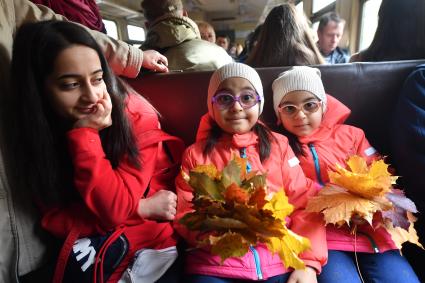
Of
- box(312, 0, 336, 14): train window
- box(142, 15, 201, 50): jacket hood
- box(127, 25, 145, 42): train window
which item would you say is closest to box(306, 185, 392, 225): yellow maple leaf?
box(142, 15, 201, 50): jacket hood

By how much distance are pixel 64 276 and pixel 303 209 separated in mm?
796

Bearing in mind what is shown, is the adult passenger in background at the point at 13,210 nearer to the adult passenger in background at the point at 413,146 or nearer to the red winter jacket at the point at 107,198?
the red winter jacket at the point at 107,198

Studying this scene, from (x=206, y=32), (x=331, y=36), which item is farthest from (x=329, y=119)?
(x=206, y=32)

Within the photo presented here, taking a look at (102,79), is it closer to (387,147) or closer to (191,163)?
(191,163)

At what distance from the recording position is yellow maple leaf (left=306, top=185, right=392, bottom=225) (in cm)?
78

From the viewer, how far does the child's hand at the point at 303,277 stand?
0.78 meters

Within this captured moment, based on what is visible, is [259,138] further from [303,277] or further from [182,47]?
[182,47]

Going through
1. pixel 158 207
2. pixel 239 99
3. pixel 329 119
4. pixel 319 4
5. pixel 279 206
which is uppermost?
pixel 319 4

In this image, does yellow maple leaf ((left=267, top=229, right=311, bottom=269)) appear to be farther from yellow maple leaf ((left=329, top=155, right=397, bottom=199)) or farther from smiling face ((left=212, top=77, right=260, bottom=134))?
smiling face ((left=212, top=77, right=260, bottom=134))

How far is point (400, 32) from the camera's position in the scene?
1.28 meters

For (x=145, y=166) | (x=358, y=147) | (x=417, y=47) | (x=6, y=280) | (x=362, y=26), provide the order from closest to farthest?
(x=6, y=280)
(x=145, y=166)
(x=358, y=147)
(x=417, y=47)
(x=362, y=26)

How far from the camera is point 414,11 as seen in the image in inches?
47.6

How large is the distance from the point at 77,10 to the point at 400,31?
1557 mm

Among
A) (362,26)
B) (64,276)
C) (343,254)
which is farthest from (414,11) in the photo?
(362,26)
